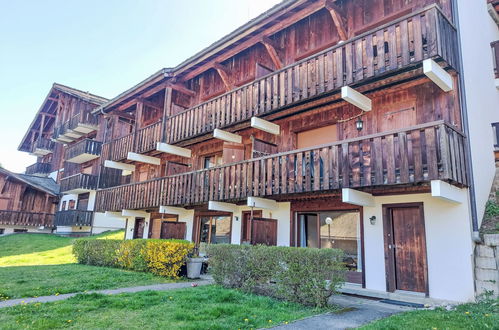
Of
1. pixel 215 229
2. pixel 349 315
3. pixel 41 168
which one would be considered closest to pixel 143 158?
pixel 215 229

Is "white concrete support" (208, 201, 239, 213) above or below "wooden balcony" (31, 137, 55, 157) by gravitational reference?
below

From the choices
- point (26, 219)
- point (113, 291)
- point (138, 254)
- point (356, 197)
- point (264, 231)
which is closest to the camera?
point (113, 291)

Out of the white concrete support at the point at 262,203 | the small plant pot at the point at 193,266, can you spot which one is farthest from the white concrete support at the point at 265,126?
the small plant pot at the point at 193,266

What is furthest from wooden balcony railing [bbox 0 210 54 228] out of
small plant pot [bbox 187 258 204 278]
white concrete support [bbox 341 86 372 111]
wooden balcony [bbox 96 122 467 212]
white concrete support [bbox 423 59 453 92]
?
white concrete support [bbox 423 59 453 92]

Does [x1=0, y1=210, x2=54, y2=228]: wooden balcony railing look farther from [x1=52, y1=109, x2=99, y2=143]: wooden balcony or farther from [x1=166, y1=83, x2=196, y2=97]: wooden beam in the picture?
[x1=166, y1=83, x2=196, y2=97]: wooden beam

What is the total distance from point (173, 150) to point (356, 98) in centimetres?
939

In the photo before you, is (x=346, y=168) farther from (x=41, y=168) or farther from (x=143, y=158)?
(x=41, y=168)

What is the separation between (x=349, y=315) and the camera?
651cm

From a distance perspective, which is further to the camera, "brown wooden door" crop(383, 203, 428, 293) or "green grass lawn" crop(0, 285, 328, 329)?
"brown wooden door" crop(383, 203, 428, 293)

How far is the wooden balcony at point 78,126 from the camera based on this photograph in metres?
27.9

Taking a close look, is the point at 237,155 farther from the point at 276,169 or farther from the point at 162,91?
the point at 162,91

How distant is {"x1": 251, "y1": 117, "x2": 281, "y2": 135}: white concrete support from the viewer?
12020mm

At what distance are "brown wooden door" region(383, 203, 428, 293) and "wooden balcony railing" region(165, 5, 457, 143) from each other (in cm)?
379

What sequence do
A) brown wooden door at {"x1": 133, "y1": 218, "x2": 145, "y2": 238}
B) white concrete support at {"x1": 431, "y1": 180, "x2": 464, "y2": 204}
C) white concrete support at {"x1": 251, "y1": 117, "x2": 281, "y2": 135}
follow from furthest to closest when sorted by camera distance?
brown wooden door at {"x1": 133, "y1": 218, "x2": 145, "y2": 238}
white concrete support at {"x1": 251, "y1": 117, "x2": 281, "y2": 135}
white concrete support at {"x1": 431, "y1": 180, "x2": 464, "y2": 204}
